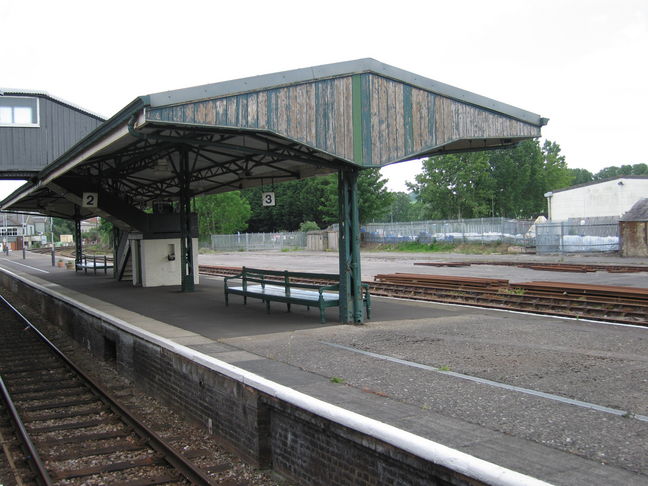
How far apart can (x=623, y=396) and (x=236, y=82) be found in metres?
7.25

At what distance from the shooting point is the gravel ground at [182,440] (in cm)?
622

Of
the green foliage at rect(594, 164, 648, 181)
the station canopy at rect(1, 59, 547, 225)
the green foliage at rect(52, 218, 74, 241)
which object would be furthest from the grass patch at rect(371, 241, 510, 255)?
the green foliage at rect(594, 164, 648, 181)

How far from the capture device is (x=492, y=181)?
71.2 m

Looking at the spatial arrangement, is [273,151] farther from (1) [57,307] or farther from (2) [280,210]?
(2) [280,210]

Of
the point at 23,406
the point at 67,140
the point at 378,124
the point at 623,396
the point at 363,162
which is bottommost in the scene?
the point at 23,406

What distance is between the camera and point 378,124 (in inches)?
450

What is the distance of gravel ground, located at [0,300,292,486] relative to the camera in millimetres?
6223

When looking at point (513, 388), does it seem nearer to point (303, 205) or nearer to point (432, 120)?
point (432, 120)

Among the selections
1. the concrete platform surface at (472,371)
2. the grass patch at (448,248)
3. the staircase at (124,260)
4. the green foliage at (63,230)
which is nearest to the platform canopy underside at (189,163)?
the staircase at (124,260)

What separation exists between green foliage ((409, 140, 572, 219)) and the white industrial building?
49.9ft

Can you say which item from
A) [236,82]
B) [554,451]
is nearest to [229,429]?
[554,451]

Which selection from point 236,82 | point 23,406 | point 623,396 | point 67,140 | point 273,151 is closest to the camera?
point 623,396

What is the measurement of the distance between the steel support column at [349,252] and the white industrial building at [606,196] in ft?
138

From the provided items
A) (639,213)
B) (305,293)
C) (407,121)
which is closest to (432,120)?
(407,121)
